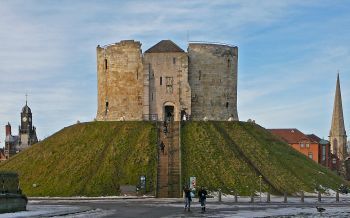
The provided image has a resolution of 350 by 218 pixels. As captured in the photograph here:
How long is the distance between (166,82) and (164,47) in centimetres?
485

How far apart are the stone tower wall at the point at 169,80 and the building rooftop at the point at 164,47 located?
30.9 inches

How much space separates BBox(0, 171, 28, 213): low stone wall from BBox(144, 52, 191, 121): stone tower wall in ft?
125

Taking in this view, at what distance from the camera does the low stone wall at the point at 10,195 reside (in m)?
50.6

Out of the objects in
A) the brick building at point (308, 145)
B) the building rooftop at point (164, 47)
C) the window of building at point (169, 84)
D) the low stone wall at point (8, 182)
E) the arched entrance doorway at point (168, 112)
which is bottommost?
the low stone wall at point (8, 182)

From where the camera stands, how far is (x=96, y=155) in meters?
80.8

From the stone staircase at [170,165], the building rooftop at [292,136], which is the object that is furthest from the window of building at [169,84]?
the building rooftop at [292,136]

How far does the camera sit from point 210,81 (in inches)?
3588

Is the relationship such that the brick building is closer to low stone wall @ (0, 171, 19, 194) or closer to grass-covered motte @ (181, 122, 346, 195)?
grass-covered motte @ (181, 122, 346, 195)

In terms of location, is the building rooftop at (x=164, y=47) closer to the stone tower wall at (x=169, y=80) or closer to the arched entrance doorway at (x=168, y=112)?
the stone tower wall at (x=169, y=80)

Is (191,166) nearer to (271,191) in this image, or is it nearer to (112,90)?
(271,191)

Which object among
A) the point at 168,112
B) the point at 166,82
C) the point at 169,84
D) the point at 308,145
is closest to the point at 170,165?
the point at 168,112

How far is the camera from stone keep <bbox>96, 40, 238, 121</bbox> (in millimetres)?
89750

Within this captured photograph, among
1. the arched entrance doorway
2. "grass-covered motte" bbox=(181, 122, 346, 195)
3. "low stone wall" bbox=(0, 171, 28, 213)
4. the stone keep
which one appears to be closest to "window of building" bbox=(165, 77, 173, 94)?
the stone keep

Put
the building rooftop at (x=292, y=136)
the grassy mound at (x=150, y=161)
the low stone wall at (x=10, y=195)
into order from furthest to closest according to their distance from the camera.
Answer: the building rooftop at (x=292, y=136), the grassy mound at (x=150, y=161), the low stone wall at (x=10, y=195)
